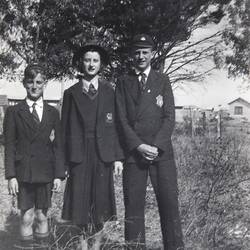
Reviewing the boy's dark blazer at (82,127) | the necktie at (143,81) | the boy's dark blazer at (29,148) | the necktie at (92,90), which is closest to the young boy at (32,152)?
the boy's dark blazer at (29,148)

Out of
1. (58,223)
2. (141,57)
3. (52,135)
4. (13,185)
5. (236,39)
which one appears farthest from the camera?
(236,39)

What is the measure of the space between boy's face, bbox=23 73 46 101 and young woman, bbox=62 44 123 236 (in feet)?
0.86

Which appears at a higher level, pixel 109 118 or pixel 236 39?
pixel 236 39

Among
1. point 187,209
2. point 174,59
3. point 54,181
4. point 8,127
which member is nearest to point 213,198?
point 187,209

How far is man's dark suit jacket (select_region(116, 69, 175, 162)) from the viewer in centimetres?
376

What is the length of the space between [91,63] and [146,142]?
89 cm

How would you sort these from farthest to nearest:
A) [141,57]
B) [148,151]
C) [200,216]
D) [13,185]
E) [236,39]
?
1. [236,39]
2. [200,216]
3. [141,57]
4. [13,185]
5. [148,151]

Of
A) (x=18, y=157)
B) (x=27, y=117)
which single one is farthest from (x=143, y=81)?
(x=18, y=157)

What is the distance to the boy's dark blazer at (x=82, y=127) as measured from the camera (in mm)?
3810

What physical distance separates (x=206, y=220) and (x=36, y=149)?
2119mm

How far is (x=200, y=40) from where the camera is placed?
60.1 ft

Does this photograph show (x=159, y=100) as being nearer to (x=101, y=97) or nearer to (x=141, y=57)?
(x=141, y=57)

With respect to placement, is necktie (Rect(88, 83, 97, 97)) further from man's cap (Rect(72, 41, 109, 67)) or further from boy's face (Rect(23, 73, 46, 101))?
boy's face (Rect(23, 73, 46, 101))

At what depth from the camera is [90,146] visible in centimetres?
384
